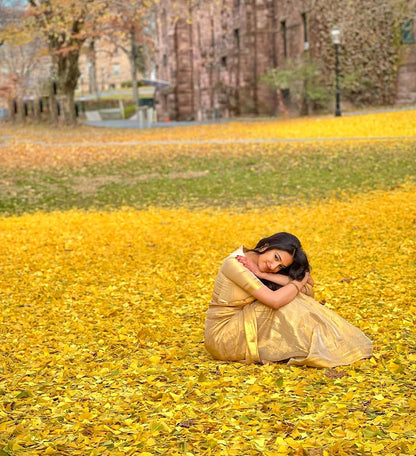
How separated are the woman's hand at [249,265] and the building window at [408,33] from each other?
33.5 meters

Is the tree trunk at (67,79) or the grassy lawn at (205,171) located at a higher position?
the tree trunk at (67,79)

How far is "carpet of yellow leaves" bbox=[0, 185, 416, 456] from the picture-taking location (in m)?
4.36

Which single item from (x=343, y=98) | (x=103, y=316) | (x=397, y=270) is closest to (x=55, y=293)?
(x=103, y=316)

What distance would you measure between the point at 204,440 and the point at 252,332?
144 cm

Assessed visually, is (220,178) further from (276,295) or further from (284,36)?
(284,36)

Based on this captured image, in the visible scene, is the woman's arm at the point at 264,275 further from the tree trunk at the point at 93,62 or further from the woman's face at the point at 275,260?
the tree trunk at the point at 93,62

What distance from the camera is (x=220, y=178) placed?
18.6m

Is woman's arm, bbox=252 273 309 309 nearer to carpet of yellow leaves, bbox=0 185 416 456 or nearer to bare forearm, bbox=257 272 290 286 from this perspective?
bare forearm, bbox=257 272 290 286

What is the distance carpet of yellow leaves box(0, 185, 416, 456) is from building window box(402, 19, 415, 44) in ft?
89.8

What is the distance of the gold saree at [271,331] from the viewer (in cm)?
559

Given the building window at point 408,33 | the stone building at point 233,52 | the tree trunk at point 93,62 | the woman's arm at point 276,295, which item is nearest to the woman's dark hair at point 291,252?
the woman's arm at point 276,295

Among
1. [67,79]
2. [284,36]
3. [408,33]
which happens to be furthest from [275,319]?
[284,36]

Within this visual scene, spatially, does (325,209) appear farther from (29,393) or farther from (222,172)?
(29,393)

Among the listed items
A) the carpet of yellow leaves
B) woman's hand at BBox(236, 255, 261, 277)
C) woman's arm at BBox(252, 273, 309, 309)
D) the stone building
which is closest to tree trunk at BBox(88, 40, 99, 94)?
the stone building
